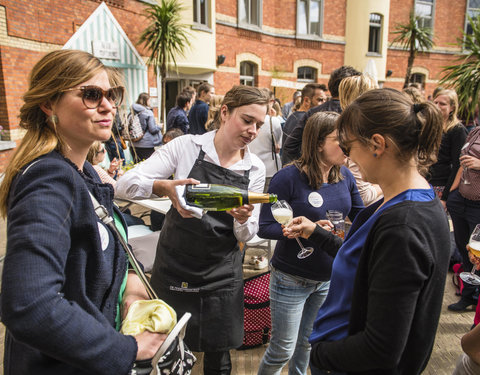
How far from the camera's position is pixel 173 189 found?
183cm

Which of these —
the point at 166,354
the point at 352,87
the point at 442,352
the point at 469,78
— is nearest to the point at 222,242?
the point at 166,354

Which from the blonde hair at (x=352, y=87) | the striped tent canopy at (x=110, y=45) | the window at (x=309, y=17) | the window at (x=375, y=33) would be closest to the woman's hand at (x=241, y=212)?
the blonde hair at (x=352, y=87)

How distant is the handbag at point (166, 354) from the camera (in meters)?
1.09

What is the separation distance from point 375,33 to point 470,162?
19058 mm

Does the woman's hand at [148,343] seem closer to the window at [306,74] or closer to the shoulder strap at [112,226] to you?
the shoulder strap at [112,226]

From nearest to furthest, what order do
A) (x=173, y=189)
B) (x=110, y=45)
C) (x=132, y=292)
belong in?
(x=132, y=292)
(x=173, y=189)
(x=110, y=45)

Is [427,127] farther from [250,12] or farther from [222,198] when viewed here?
[250,12]

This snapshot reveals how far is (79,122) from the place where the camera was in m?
1.22

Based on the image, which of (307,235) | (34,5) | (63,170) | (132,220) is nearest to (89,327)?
(63,170)

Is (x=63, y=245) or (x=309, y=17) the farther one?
(x=309, y=17)

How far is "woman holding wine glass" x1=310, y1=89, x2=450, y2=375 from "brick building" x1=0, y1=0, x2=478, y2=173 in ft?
16.7

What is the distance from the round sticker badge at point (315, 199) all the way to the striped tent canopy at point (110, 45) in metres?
7.87

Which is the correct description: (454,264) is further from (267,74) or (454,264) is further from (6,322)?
(267,74)

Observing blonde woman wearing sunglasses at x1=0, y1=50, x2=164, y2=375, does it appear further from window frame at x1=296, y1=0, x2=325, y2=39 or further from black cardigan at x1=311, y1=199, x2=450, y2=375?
window frame at x1=296, y1=0, x2=325, y2=39
